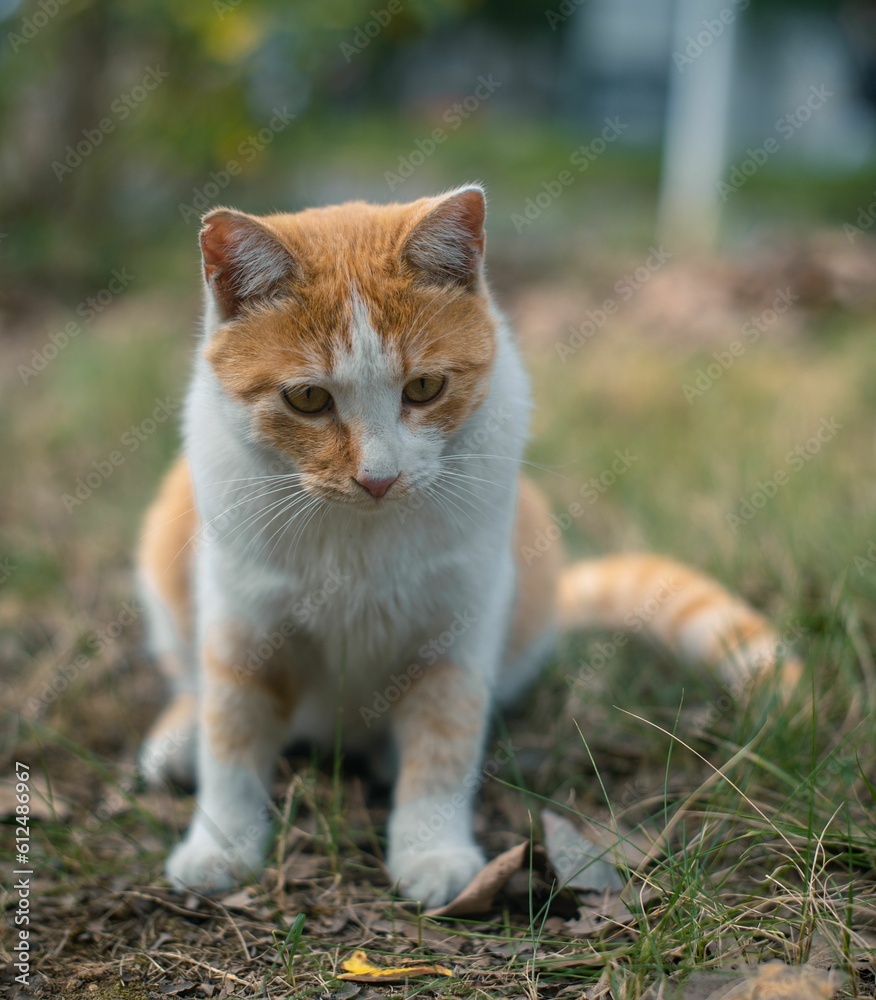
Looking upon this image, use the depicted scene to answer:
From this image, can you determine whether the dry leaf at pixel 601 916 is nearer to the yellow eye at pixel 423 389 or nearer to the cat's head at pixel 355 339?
the cat's head at pixel 355 339

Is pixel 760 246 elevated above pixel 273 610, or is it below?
above

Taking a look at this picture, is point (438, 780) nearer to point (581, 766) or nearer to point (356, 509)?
point (581, 766)

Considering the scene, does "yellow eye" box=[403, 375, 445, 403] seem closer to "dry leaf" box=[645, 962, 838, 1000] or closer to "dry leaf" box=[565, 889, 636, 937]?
"dry leaf" box=[565, 889, 636, 937]

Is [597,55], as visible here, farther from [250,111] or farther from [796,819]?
[796,819]

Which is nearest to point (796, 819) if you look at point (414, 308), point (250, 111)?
point (414, 308)

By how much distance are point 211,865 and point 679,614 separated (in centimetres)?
144

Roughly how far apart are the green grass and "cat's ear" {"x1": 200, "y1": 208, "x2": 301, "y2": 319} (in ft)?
3.46

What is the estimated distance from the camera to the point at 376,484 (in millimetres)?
1762

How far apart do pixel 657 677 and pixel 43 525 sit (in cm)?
246

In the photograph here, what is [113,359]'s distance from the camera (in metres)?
5.00

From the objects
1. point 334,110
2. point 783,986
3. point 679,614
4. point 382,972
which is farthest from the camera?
point 334,110

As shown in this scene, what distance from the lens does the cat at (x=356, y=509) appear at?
183 cm

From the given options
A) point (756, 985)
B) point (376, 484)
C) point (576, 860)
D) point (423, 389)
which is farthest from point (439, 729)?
point (756, 985)

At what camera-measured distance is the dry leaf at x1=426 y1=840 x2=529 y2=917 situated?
1.82 meters
